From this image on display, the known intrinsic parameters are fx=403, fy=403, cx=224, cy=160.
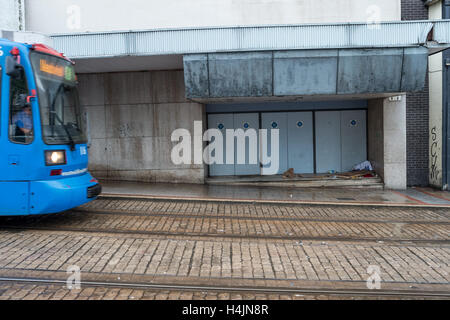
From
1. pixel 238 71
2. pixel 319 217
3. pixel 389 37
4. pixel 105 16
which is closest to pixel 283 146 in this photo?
pixel 238 71

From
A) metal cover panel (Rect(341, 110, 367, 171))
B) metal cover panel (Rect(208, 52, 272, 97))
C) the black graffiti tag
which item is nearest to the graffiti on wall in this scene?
the black graffiti tag

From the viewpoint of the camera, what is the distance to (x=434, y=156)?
574 inches

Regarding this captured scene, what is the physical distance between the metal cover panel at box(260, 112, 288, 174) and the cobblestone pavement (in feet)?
18.3

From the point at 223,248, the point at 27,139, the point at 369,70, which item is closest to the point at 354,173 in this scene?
the point at 369,70

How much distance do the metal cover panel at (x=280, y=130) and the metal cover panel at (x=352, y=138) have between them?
222 cm

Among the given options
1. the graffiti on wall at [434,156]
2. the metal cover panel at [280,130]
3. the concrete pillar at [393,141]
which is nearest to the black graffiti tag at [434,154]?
the graffiti on wall at [434,156]

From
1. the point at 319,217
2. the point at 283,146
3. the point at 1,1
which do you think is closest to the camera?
the point at 319,217

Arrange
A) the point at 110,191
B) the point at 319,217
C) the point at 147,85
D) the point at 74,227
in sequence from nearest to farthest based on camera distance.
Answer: the point at 74,227 < the point at 319,217 < the point at 110,191 < the point at 147,85

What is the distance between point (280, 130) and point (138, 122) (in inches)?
211

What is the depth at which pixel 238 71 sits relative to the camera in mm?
12117

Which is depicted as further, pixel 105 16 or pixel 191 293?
pixel 105 16

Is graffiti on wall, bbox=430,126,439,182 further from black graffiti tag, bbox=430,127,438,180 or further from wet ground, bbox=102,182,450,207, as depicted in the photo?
wet ground, bbox=102,182,450,207

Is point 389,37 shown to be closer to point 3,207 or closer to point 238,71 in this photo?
point 238,71

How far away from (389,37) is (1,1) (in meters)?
12.5
